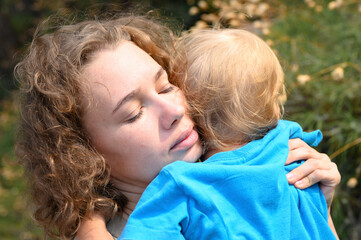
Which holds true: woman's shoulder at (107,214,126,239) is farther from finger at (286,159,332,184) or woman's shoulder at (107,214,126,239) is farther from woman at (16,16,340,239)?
finger at (286,159,332,184)

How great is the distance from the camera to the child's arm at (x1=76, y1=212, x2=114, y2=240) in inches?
65.1

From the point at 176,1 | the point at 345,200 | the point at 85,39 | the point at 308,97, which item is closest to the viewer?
the point at 85,39

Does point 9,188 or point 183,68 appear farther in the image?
point 9,188

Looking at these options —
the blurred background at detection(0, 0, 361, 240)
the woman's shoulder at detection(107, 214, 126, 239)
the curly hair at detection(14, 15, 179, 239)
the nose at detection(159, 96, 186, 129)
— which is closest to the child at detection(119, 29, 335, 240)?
the nose at detection(159, 96, 186, 129)

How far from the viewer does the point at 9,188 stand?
15.8 feet

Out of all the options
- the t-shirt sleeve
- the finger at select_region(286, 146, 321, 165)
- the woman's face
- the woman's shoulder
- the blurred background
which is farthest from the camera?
the blurred background

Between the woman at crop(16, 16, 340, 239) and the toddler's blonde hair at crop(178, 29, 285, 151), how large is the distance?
7 centimetres

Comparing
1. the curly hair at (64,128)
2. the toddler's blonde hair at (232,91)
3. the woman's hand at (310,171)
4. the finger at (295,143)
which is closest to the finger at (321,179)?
the woman's hand at (310,171)

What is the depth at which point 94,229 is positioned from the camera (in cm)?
169

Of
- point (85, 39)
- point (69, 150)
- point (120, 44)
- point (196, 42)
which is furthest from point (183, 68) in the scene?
point (69, 150)

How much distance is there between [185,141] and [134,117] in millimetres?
202

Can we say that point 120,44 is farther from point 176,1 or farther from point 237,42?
point 176,1

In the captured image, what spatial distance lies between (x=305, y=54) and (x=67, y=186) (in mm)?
1904

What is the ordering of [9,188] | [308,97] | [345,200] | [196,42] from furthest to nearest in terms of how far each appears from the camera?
[9,188]
[308,97]
[345,200]
[196,42]
